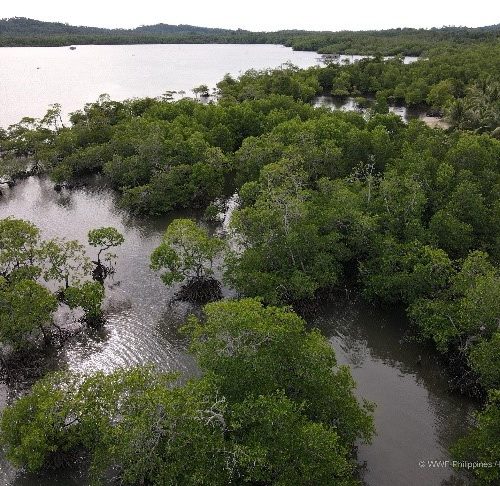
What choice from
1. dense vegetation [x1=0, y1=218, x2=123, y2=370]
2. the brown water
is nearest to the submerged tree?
the brown water

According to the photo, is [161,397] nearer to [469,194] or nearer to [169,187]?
[469,194]

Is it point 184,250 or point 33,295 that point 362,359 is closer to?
point 184,250

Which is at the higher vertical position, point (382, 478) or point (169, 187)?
point (169, 187)

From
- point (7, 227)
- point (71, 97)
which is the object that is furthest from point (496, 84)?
point (71, 97)

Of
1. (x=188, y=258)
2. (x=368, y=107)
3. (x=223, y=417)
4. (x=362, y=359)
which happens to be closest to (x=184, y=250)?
(x=188, y=258)

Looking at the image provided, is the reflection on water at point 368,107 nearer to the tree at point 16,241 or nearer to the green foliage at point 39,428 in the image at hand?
the tree at point 16,241

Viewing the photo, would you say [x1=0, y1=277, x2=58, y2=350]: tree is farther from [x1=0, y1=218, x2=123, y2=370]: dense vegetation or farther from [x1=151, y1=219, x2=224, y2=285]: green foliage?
[x1=151, y1=219, x2=224, y2=285]: green foliage
